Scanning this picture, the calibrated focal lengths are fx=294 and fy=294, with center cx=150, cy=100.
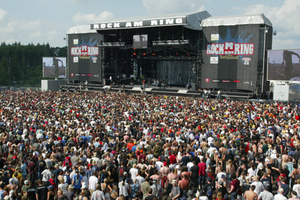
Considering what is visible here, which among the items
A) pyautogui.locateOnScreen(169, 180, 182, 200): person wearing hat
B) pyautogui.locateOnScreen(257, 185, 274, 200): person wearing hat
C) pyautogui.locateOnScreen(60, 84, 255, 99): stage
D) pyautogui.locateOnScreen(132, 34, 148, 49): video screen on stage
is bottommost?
pyautogui.locateOnScreen(169, 180, 182, 200): person wearing hat

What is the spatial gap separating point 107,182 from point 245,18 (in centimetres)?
2785

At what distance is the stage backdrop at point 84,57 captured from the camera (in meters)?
39.1

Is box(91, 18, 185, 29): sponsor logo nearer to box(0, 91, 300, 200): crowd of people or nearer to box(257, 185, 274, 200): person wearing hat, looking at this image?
box(0, 91, 300, 200): crowd of people

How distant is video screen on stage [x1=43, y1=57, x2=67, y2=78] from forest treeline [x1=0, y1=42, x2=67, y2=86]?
28518 mm

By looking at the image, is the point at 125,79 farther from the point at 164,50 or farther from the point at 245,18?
the point at 245,18

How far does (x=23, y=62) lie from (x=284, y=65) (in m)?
78.3

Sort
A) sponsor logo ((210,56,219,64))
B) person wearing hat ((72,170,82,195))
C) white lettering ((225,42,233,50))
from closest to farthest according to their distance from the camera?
person wearing hat ((72,170,82,195)), white lettering ((225,42,233,50)), sponsor logo ((210,56,219,64))

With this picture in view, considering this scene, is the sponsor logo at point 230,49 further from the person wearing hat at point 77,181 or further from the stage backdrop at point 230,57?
the person wearing hat at point 77,181

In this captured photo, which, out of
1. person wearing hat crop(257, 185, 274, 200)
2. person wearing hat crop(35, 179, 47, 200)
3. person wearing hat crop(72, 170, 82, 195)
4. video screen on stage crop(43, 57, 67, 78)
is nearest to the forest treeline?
video screen on stage crop(43, 57, 67, 78)

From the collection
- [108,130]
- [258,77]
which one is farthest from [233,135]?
[258,77]

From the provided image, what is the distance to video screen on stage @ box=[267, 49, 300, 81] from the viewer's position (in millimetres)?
29422

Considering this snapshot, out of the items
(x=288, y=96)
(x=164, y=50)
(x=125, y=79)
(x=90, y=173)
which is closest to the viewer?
(x=90, y=173)

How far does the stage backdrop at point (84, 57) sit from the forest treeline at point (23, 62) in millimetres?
34970

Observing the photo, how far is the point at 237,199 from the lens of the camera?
24.0 feet
